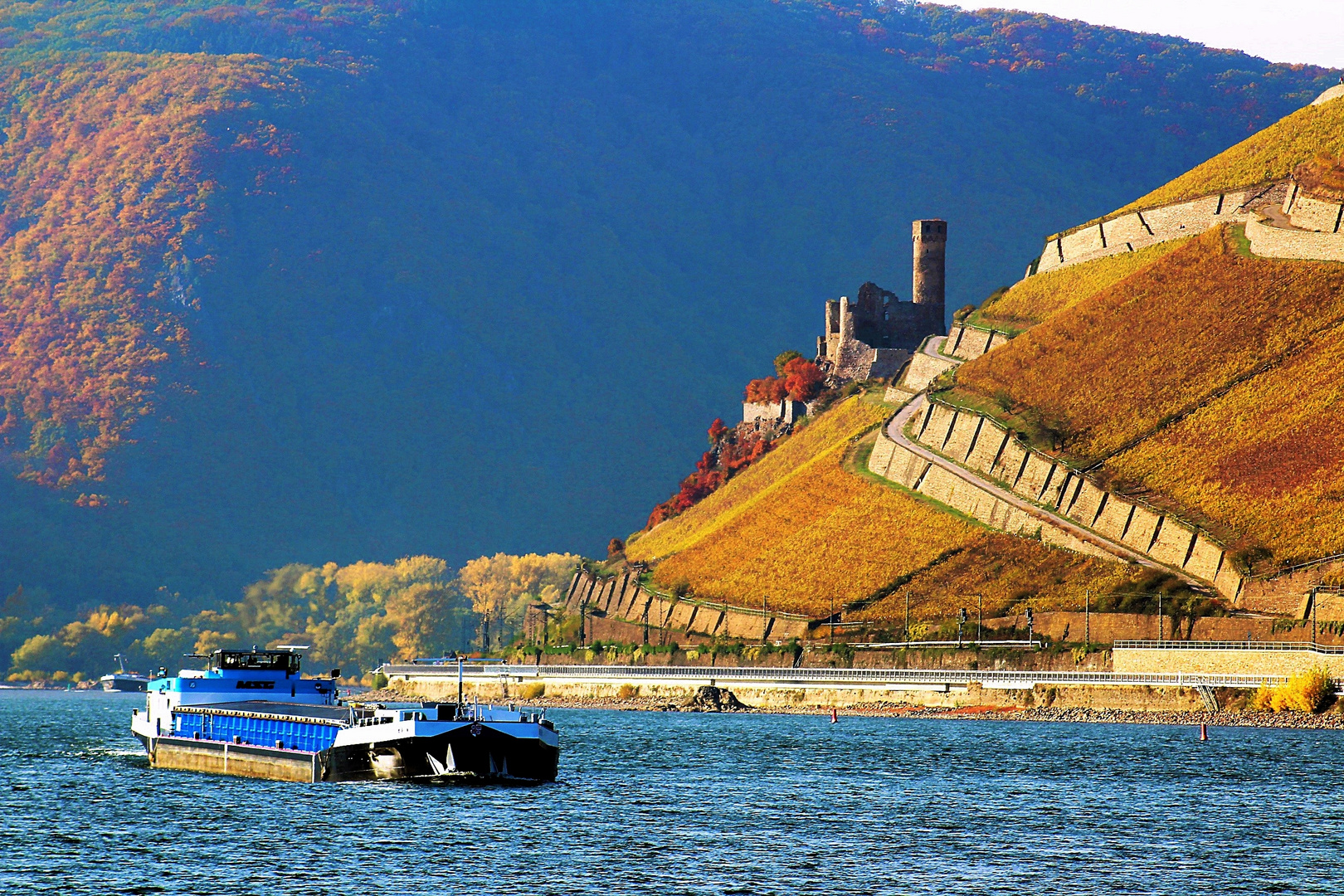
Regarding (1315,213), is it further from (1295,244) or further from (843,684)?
(843,684)

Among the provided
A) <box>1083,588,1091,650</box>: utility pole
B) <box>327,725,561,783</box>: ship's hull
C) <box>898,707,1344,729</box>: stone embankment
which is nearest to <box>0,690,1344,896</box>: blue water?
<box>327,725,561,783</box>: ship's hull

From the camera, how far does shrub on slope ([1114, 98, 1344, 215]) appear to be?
179750 mm

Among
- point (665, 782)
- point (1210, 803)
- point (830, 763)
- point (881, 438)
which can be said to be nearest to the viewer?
point (1210, 803)

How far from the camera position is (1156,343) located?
520 ft

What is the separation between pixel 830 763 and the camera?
3541 inches

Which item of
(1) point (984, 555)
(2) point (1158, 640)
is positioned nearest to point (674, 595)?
(1) point (984, 555)

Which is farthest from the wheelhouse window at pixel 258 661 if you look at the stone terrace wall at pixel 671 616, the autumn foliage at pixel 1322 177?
the autumn foliage at pixel 1322 177

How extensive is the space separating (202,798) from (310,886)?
76.0 ft

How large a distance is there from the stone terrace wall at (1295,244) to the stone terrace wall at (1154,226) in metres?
6.49

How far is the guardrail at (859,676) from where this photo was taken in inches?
4611

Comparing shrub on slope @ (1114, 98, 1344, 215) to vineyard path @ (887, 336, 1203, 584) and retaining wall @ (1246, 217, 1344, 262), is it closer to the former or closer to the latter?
retaining wall @ (1246, 217, 1344, 262)

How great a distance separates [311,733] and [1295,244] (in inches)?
4424

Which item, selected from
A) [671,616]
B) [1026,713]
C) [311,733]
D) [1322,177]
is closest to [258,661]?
[311,733]

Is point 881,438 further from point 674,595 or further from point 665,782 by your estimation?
point 665,782
